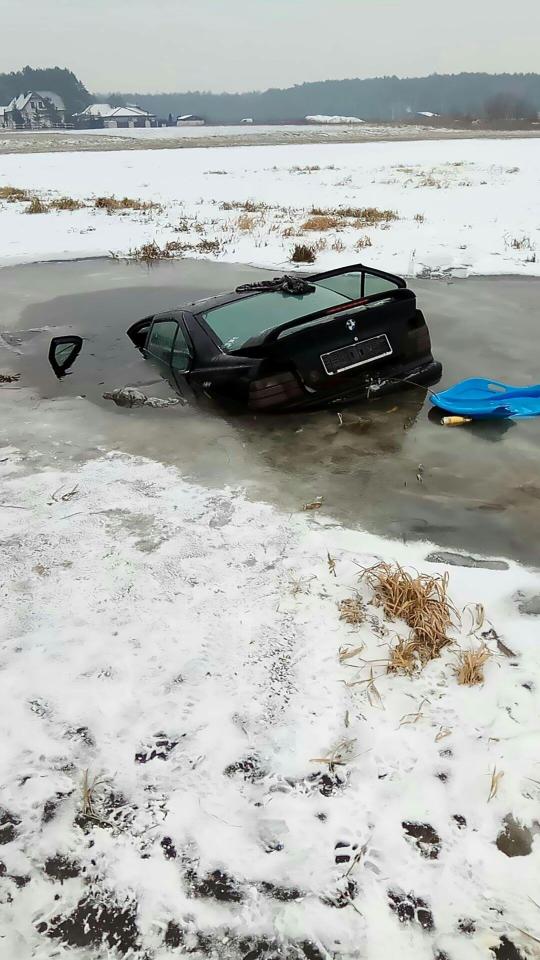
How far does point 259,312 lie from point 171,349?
1.19 metres

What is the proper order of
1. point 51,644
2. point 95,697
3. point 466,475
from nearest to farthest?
point 95,697 → point 51,644 → point 466,475

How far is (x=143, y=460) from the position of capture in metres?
5.45

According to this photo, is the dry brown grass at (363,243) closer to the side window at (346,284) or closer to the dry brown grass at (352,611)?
the side window at (346,284)

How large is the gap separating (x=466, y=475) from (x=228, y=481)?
195 cm

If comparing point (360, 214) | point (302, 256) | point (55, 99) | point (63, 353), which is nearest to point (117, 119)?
point (55, 99)

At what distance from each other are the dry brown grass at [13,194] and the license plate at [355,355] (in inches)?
811

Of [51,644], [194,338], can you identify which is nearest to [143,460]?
[194,338]

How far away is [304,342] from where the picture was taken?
520 centimetres

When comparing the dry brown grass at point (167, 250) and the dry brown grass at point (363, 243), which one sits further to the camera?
the dry brown grass at point (167, 250)

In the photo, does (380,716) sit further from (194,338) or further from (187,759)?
(194,338)

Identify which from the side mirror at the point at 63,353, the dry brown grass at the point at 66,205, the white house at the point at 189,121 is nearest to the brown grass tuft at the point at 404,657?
the side mirror at the point at 63,353

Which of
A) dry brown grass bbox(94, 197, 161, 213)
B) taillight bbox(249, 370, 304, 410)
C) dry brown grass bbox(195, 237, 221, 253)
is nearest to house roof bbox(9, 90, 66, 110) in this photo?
dry brown grass bbox(94, 197, 161, 213)

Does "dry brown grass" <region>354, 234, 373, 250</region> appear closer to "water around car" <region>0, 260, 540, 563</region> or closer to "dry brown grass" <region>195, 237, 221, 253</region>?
"dry brown grass" <region>195, 237, 221, 253</region>

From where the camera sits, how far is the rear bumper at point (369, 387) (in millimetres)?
5457
